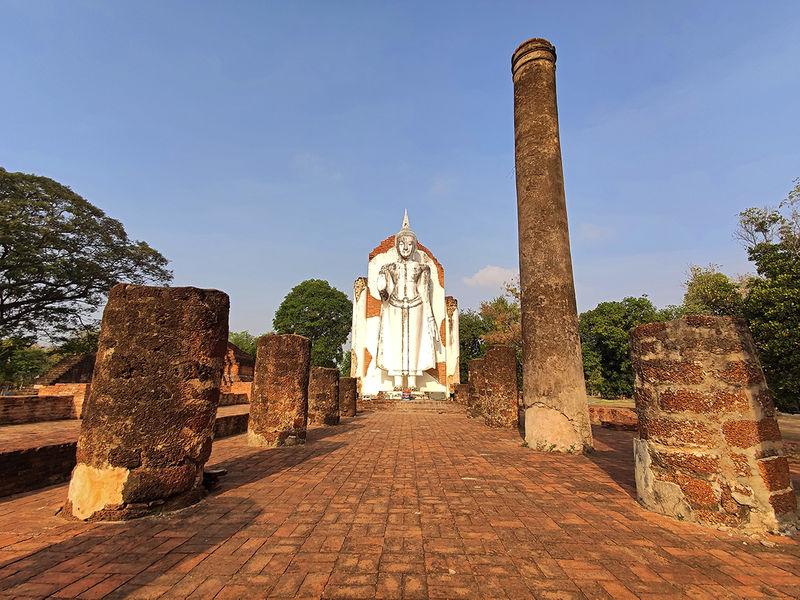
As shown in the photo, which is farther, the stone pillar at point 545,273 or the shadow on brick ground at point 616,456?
the stone pillar at point 545,273

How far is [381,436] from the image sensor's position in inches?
373

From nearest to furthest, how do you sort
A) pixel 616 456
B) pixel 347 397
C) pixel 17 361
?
1. pixel 616 456
2. pixel 347 397
3. pixel 17 361

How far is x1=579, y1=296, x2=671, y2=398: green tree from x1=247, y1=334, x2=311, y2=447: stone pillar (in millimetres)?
26235

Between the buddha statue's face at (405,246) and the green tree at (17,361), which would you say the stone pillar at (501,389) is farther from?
the green tree at (17,361)

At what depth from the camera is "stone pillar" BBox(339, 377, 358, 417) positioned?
620 inches

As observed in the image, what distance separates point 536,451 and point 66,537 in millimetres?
6463

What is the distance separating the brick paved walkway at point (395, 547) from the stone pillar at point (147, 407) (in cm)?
27

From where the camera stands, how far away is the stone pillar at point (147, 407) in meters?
3.82

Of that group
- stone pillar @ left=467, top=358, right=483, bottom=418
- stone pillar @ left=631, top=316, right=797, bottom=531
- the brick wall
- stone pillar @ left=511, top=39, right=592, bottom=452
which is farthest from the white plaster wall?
stone pillar @ left=631, top=316, right=797, bottom=531

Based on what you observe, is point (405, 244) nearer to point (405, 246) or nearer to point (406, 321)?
point (405, 246)

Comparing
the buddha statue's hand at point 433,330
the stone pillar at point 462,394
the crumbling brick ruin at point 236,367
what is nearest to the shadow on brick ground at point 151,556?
the stone pillar at point 462,394

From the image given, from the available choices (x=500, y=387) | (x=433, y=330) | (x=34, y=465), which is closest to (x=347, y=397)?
(x=500, y=387)

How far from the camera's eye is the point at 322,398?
1176cm

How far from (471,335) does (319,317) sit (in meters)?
15.1
